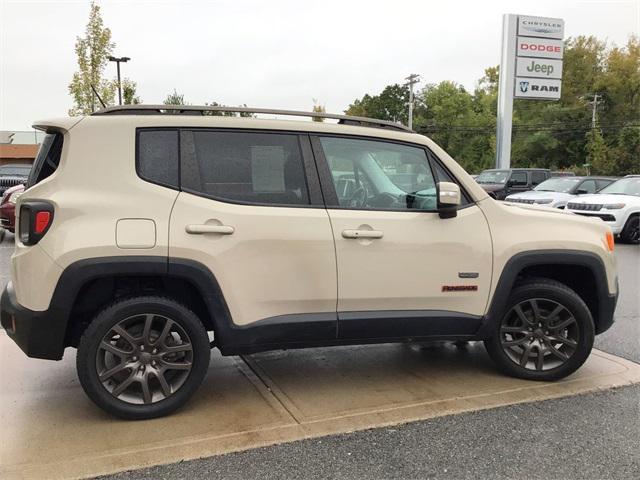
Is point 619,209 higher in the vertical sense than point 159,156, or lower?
lower

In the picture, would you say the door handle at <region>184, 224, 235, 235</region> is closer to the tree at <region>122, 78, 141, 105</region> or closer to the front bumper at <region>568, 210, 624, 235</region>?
the front bumper at <region>568, 210, 624, 235</region>

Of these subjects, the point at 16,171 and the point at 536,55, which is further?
Result: the point at 536,55

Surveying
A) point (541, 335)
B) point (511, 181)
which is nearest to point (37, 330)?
point (541, 335)

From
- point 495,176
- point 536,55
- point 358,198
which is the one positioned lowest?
point 358,198

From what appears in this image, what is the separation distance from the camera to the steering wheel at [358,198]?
3.66 meters

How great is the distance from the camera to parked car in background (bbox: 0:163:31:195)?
14.6m

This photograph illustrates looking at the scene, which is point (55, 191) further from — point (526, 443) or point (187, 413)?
point (526, 443)

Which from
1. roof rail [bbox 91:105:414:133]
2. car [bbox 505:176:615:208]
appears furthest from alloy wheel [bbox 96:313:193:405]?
car [bbox 505:176:615:208]

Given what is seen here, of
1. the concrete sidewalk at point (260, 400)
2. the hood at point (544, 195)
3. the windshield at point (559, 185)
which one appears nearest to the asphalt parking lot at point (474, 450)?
the concrete sidewalk at point (260, 400)

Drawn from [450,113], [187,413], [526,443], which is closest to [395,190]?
[526,443]

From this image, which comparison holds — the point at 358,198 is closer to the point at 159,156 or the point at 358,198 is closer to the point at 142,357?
the point at 159,156

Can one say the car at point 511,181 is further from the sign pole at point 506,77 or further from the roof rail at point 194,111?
the roof rail at point 194,111

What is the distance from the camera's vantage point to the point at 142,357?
326 centimetres

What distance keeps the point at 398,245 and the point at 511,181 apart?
56.4 ft
